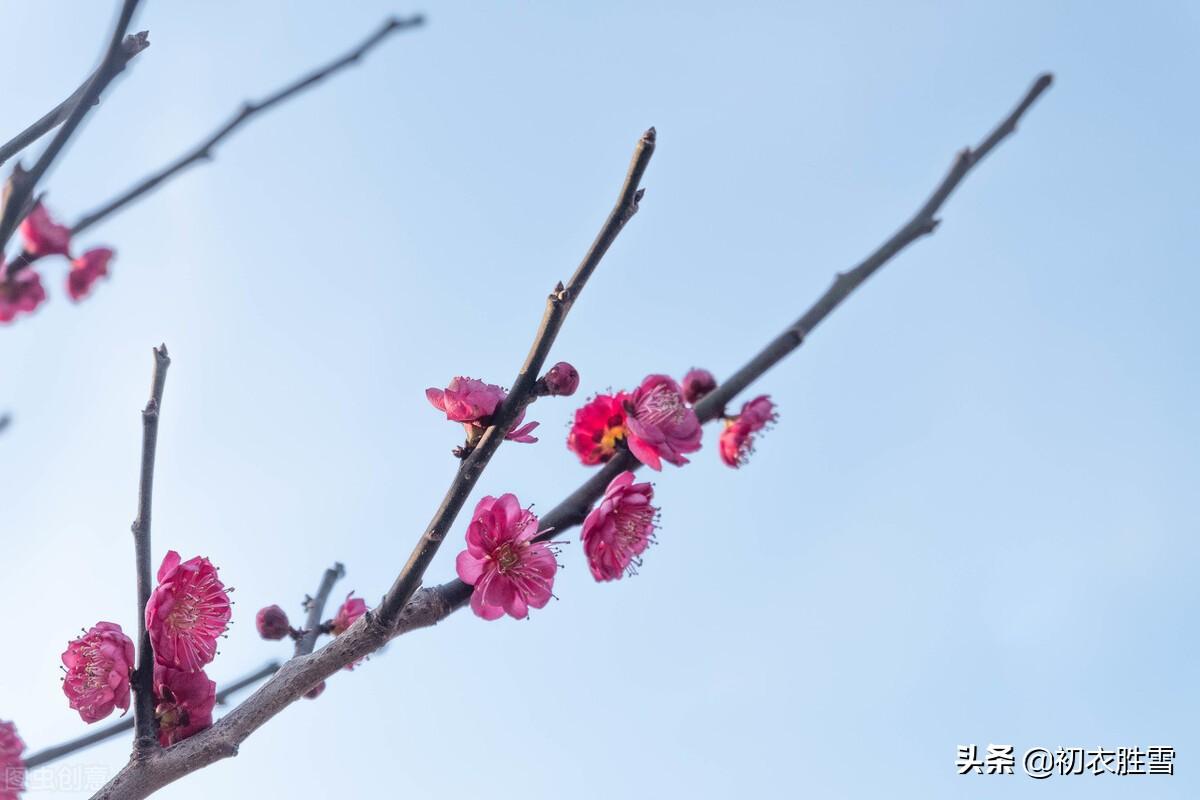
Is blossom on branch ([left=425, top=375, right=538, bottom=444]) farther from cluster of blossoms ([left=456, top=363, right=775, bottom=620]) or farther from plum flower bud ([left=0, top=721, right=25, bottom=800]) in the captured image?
plum flower bud ([left=0, top=721, right=25, bottom=800])

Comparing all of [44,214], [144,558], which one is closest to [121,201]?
[144,558]

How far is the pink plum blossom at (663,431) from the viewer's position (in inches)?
102

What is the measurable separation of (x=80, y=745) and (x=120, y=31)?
1.53 meters

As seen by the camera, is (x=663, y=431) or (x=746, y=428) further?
(x=746, y=428)

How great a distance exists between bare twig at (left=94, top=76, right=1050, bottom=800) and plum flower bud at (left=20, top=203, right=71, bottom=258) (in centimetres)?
101

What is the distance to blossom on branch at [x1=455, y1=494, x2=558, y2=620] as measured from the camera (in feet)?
7.77

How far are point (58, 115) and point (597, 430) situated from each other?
5.56 ft

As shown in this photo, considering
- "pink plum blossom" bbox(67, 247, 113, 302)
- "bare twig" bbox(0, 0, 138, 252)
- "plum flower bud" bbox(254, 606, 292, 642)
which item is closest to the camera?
"bare twig" bbox(0, 0, 138, 252)

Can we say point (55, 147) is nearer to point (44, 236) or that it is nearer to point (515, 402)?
point (515, 402)

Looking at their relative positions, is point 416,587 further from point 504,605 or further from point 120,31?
point 120,31

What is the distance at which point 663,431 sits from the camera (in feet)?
8.74

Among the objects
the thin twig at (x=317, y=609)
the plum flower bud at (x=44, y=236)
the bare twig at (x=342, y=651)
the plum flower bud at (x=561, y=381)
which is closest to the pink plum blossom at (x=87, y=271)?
the plum flower bud at (x=44, y=236)

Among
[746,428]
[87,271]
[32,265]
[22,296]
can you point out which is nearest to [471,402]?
[746,428]

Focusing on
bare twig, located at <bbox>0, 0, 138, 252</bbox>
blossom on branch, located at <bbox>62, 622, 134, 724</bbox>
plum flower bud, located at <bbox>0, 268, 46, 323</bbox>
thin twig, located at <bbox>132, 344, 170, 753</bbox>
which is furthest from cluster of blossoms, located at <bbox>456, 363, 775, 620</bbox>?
plum flower bud, located at <bbox>0, 268, 46, 323</bbox>
